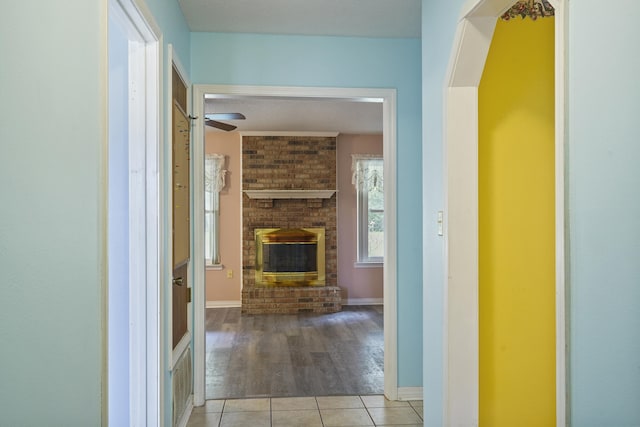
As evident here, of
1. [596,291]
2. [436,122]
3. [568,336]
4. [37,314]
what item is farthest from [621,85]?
[37,314]

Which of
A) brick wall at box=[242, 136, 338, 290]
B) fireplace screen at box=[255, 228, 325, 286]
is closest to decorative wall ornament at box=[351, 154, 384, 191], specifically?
brick wall at box=[242, 136, 338, 290]

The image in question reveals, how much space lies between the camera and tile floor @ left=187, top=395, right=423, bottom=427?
308 centimetres

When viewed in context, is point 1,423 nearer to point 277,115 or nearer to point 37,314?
point 37,314

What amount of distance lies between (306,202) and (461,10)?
5.40m

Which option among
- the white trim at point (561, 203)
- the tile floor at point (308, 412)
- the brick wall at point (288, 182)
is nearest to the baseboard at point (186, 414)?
the tile floor at point (308, 412)

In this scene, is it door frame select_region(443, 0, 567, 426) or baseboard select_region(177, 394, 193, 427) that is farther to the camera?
baseboard select_region(177, 394, 193, 427)

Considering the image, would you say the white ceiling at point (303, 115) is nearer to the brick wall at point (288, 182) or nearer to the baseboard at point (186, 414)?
the brick wall at point (288, 182)

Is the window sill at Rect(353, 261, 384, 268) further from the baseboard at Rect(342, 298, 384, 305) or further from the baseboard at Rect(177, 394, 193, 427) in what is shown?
the baseboard at Rect(177, 394, 193, 427)

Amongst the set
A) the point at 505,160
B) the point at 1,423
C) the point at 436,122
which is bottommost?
the point at 1,423

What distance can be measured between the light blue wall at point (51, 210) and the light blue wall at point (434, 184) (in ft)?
4.92

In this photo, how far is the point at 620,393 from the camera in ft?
3.62

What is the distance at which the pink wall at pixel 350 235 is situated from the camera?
24.6 ft

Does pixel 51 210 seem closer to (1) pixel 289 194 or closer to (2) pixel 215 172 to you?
(1) pixel 289 194

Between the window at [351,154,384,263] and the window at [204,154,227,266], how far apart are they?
2046 millimetres
